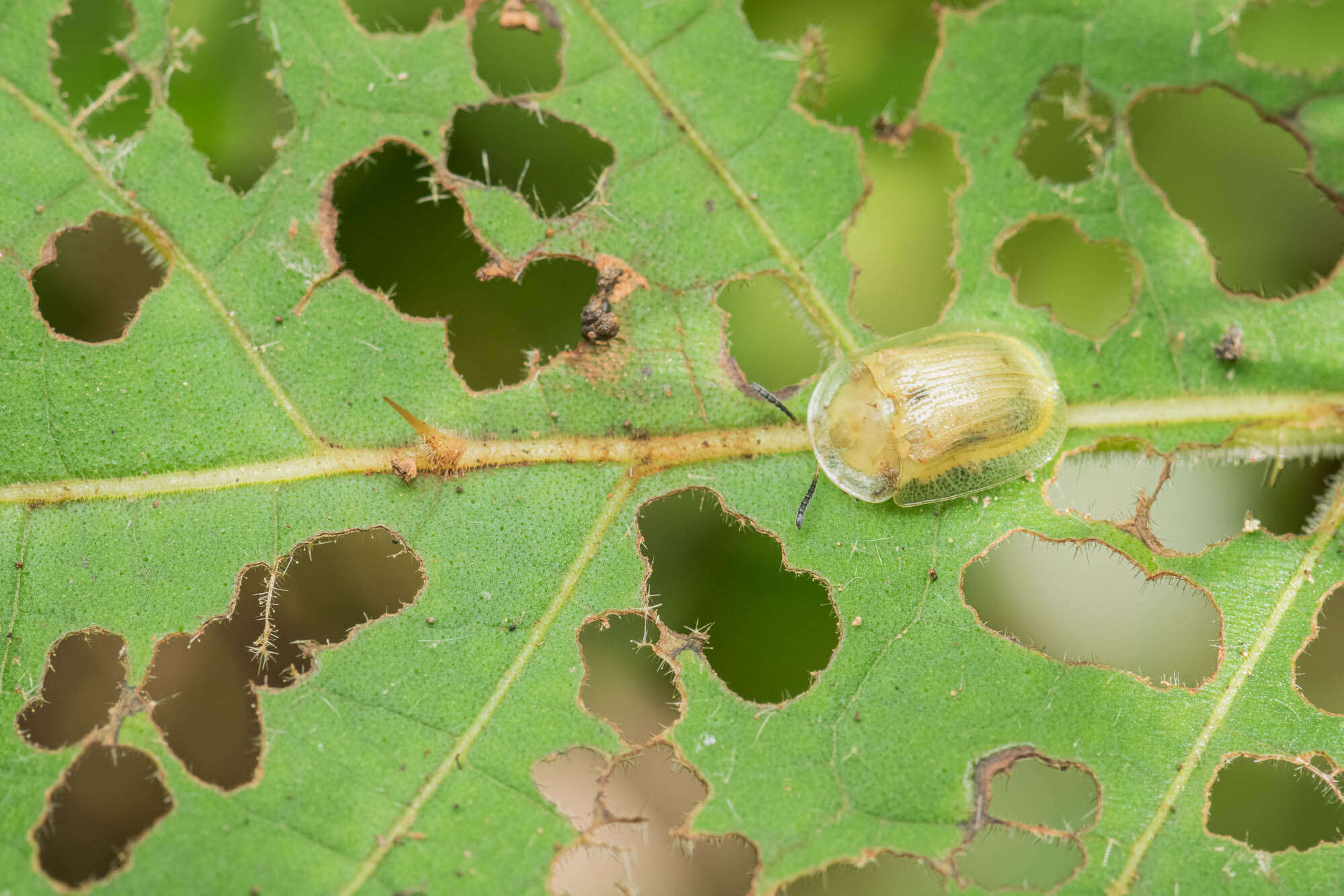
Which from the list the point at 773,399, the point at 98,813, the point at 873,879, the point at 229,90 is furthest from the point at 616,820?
the point at 229,90

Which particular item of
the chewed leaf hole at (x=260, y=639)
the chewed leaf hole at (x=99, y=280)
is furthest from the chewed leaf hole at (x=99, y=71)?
the chewed leaf hole at (x=260, y=639)

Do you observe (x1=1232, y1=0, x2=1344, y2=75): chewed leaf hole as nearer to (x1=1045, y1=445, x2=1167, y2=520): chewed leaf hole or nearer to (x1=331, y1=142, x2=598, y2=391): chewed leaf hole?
(x1=1045, y1=445, x2=1167, y2=520): chewed leaf hole

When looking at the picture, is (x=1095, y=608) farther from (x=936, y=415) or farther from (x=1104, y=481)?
(x=936, y=415)

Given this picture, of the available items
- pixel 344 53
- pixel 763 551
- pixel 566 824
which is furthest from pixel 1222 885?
pixel 344 53

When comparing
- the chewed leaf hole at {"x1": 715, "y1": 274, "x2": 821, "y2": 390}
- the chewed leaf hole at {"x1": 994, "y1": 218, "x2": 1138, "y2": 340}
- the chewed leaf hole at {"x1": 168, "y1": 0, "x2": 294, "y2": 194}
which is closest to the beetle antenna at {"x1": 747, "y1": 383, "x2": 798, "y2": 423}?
the chewed leaf hole at {"x1": 715, "y1": 274, "x2": 821, "y2": 390}

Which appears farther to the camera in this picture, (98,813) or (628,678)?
(628,678)

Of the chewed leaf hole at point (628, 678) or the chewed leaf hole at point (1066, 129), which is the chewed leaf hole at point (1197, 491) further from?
the chewed leaf hole at point (628, 678)

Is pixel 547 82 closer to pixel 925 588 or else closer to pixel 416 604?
pixel 416 604
